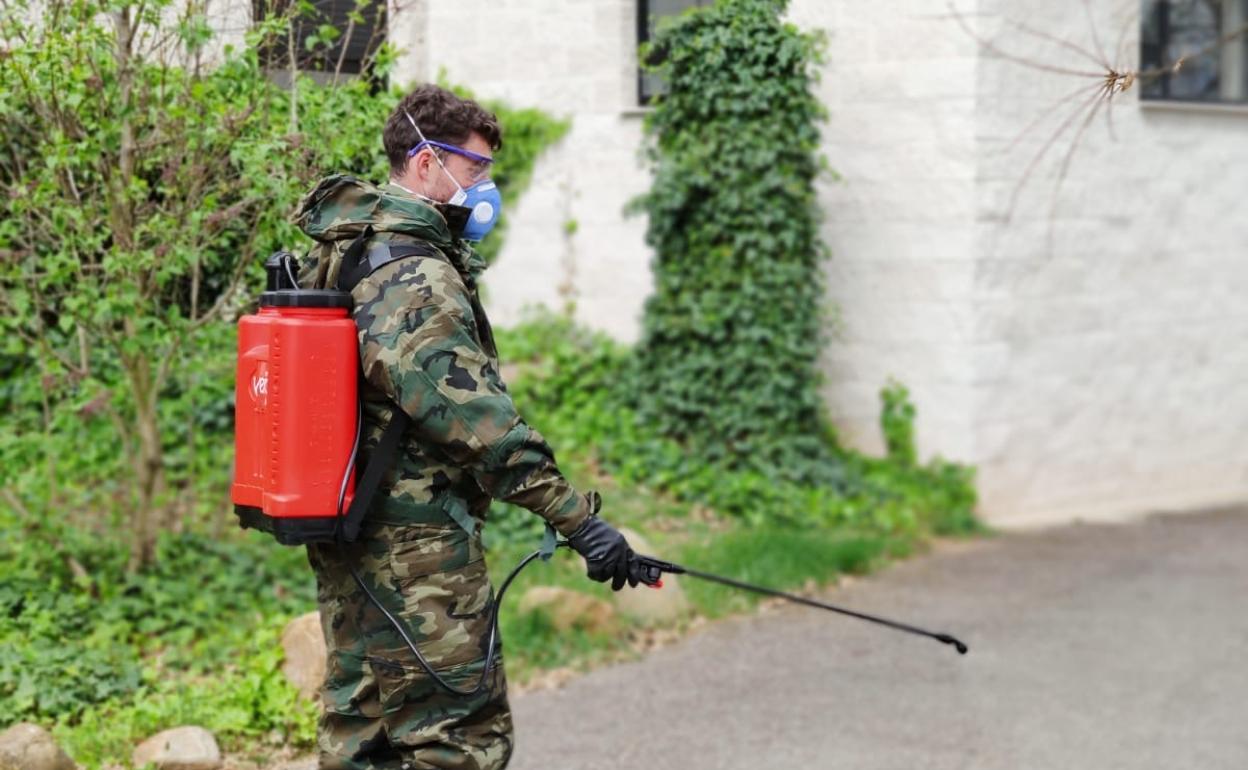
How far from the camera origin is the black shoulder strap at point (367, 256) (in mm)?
3348

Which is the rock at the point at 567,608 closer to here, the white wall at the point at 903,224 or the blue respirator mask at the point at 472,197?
the blue respirator mask at the point at 472,197


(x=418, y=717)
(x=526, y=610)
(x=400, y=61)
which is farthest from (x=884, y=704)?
(x=400, y=61)

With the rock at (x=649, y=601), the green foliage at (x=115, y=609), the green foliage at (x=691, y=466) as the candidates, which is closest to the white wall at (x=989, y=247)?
the green foliage at (x=691, y=466)

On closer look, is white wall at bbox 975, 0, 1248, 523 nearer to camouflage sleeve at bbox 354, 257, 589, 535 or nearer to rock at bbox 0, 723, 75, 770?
camouflage sleeve at bbox 354, 257, 589, 535

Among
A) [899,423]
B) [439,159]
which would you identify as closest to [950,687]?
[899,423]

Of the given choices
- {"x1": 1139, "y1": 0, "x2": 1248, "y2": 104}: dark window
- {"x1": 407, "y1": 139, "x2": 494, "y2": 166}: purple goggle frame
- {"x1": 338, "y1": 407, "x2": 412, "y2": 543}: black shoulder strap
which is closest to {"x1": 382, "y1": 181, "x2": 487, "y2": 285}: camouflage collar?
{"x1": 407, "y1": 139, "x2": 494, "y2": 166}: purple goggle frame

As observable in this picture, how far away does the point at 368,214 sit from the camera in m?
3.41

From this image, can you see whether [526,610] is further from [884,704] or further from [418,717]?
[418,717]

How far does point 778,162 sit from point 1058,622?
10.1ft

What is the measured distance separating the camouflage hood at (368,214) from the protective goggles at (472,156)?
117 millimetres

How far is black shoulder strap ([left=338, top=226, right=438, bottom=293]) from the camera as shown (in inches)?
132

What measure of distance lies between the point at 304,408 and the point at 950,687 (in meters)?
3.63

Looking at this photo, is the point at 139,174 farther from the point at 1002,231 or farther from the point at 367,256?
the point at 1002,231

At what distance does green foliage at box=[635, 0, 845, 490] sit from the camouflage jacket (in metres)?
4.93
